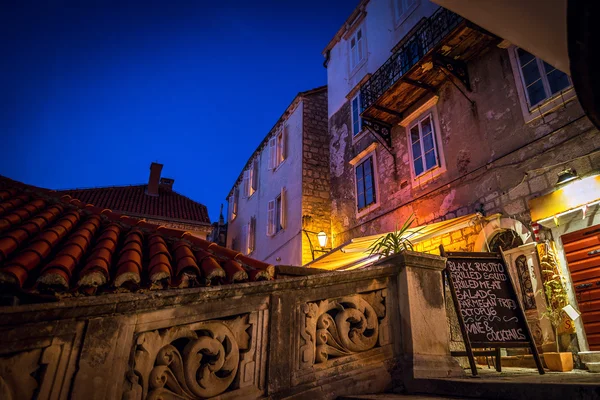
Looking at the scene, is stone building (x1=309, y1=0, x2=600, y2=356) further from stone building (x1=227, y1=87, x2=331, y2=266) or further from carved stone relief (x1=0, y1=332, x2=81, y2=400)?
carved stone relief (x1=0, y1=332, x2=81, y2=400)

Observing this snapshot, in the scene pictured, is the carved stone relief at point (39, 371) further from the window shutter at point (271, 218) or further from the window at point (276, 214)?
the window shutter at point (271, 218)

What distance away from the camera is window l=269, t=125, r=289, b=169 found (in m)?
17.2

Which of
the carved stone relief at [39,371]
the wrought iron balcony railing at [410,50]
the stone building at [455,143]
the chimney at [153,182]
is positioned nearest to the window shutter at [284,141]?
the stone building at [455,143]

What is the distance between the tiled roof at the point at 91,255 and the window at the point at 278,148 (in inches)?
471

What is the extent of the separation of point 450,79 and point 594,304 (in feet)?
19.3

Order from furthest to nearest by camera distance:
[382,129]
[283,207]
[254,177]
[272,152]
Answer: [254,177] < [272,152] < [283,207] < [382,129]

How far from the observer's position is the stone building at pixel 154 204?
17969 millimetres

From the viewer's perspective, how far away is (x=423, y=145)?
34.2 ft

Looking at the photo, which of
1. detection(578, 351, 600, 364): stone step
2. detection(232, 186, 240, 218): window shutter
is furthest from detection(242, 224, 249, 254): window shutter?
detection(578, 351, 600, 364): stone step

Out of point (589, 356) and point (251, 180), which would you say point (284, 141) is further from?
point (589, 356)

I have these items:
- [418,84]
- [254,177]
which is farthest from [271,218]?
[418,84]

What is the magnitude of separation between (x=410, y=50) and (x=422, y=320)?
967cm

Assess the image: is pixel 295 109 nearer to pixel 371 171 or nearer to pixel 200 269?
pixel 371 171

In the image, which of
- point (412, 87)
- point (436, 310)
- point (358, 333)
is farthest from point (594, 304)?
point (412, 87)
